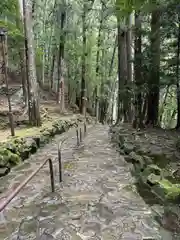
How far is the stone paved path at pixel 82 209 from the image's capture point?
3.46 meters

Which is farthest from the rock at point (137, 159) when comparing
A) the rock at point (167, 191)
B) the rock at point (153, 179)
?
the rock at point (167, 191)

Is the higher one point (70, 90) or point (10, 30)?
point (10, 30)

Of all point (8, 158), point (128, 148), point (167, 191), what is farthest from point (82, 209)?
point (128, 148)

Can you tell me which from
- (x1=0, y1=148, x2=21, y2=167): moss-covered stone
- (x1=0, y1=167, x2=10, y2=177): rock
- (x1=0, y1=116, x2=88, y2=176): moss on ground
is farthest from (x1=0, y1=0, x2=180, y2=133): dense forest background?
(x1=0, y1=167, x2=10, y2=177): rock

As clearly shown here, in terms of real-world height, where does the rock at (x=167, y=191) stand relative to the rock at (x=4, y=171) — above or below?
above

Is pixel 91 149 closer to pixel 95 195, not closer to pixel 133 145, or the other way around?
pixel 133 145

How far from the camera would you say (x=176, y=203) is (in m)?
4.30

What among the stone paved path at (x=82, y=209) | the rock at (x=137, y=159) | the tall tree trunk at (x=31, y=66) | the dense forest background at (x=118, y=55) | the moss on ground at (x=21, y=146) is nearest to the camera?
the stone paved path at (x=82, y=209)

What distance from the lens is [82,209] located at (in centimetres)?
417

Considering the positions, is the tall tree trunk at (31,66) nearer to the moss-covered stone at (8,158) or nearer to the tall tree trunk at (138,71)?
the moss-covered stone at (8,158)

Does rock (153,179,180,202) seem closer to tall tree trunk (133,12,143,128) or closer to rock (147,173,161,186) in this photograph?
rock (147,173,161,186)

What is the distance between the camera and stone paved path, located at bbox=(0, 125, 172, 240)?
11.4ft

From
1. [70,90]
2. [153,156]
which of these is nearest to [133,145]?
[153,156]

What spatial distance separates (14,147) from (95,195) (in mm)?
3049
